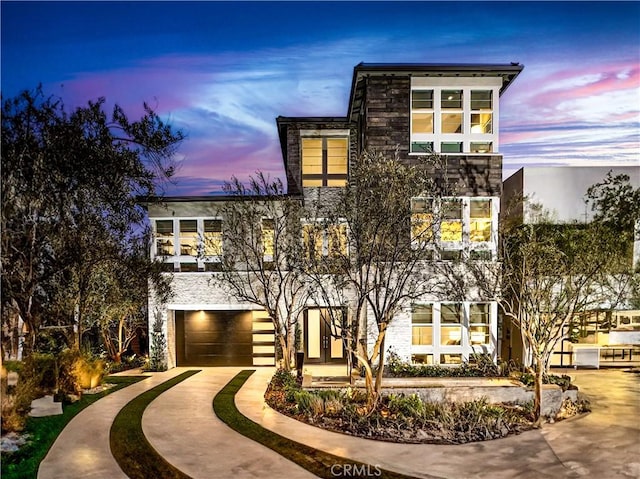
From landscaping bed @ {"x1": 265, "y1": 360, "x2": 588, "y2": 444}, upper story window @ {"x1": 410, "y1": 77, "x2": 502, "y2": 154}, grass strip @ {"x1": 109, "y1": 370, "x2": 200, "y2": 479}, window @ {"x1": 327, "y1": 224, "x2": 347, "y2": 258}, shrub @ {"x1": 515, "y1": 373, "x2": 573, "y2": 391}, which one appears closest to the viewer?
grass strip @ {"x1": 109, "y1": 370, "x2": 200, "y2": 479}

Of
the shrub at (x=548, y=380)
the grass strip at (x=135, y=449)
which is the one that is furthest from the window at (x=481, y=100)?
the grass strip at (x=135, y=449)

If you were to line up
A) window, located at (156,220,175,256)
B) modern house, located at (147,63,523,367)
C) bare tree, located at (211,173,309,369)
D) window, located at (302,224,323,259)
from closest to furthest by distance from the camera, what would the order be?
window, located at (302,224,323,259), bare tree, located at (211,173,309,369), modern house, located at (147,63,523,367), window, located at (156,220,175,256)

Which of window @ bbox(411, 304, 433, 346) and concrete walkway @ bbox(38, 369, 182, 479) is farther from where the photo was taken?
window @ bbox(411, 304, 433, 346)

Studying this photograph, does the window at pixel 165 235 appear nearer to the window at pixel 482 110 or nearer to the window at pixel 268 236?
the window at pixel 268 236

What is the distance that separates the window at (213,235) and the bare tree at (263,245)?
112 millimetres

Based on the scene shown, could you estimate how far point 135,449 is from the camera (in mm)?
8023

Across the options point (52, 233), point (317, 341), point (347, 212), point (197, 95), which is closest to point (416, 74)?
point (347, 212)

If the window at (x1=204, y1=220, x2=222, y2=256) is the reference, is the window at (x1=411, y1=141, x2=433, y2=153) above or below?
above

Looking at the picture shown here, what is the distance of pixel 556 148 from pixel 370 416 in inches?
485

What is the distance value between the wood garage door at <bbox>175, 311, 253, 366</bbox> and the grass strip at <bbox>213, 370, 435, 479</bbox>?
5879 mm

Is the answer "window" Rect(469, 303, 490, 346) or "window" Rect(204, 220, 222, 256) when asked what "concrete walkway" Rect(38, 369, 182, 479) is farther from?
"window" Rect(469, 303, 490, 346)

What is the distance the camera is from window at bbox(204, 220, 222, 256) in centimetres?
1538

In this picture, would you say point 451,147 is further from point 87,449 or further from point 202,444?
point 87,449

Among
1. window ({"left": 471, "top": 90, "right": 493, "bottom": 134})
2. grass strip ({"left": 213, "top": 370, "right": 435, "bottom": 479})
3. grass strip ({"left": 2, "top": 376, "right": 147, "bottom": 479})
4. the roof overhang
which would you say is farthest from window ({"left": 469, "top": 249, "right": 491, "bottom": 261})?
grass strip ({"left": 2, "top": 376, "right": 147, "bottom": 479})
